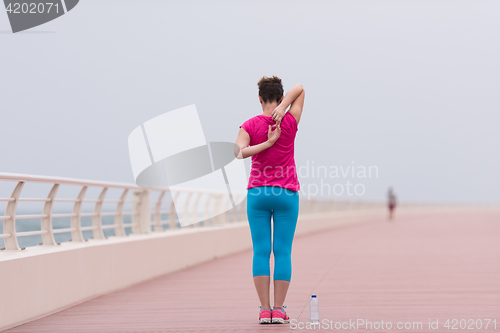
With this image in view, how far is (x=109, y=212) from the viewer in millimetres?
10453

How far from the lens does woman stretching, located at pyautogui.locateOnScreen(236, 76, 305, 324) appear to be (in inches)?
245

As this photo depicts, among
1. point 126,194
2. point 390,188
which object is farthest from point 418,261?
point 390,188

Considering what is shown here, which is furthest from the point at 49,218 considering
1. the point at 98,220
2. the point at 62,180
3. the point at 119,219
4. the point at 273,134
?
the point at 273,134

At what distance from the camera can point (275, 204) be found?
622cm

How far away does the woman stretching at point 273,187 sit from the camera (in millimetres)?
6223

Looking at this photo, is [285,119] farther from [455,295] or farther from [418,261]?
[418,261]

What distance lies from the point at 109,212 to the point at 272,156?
190 inches

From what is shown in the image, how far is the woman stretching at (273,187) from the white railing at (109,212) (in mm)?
2390

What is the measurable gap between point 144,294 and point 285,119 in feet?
12.7

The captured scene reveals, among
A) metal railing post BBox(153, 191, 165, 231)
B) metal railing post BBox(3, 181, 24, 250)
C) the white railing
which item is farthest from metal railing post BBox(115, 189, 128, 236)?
metal railing post BBox(3, 181, 24, 250)

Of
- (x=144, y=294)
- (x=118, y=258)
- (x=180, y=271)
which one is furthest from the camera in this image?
(x=180, y=271)

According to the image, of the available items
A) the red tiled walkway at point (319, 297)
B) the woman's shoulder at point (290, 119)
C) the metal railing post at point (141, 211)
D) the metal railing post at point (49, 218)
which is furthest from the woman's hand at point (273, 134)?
the metal railing post at point (141, 211)

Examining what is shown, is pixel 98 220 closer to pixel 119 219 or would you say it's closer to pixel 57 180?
pixel 119 219

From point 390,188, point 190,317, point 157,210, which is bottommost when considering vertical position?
point 190,317
